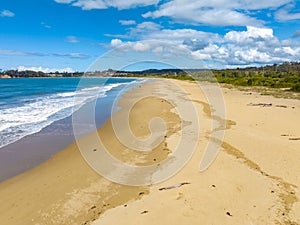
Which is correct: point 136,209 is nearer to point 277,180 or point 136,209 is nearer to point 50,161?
point 277,180

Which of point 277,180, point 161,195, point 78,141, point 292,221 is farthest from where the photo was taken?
point 78,141

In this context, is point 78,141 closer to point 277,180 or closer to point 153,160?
point 153,160

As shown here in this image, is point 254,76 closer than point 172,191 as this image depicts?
No

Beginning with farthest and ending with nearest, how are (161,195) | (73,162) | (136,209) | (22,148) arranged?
1. (22,148)
2. (73,162)
3. (161,195)
4. (136,209)

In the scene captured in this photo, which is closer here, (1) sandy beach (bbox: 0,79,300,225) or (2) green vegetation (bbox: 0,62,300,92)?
(1) sandy beach (bbox: 0,79,300,225)

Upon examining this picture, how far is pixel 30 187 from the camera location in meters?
6.60

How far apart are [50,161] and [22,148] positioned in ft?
6.28

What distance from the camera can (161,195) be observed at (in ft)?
18.8

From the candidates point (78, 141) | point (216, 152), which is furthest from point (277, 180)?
point (78, 141)

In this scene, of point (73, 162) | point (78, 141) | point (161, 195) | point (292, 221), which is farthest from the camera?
point (78, 141)

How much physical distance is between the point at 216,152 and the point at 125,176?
3226mm

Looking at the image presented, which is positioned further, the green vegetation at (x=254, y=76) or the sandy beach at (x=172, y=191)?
the green vegetation at (x=254, y=76)

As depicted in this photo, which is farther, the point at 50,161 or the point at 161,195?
the point at 50,161

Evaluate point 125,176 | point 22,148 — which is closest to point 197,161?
point 125,176
